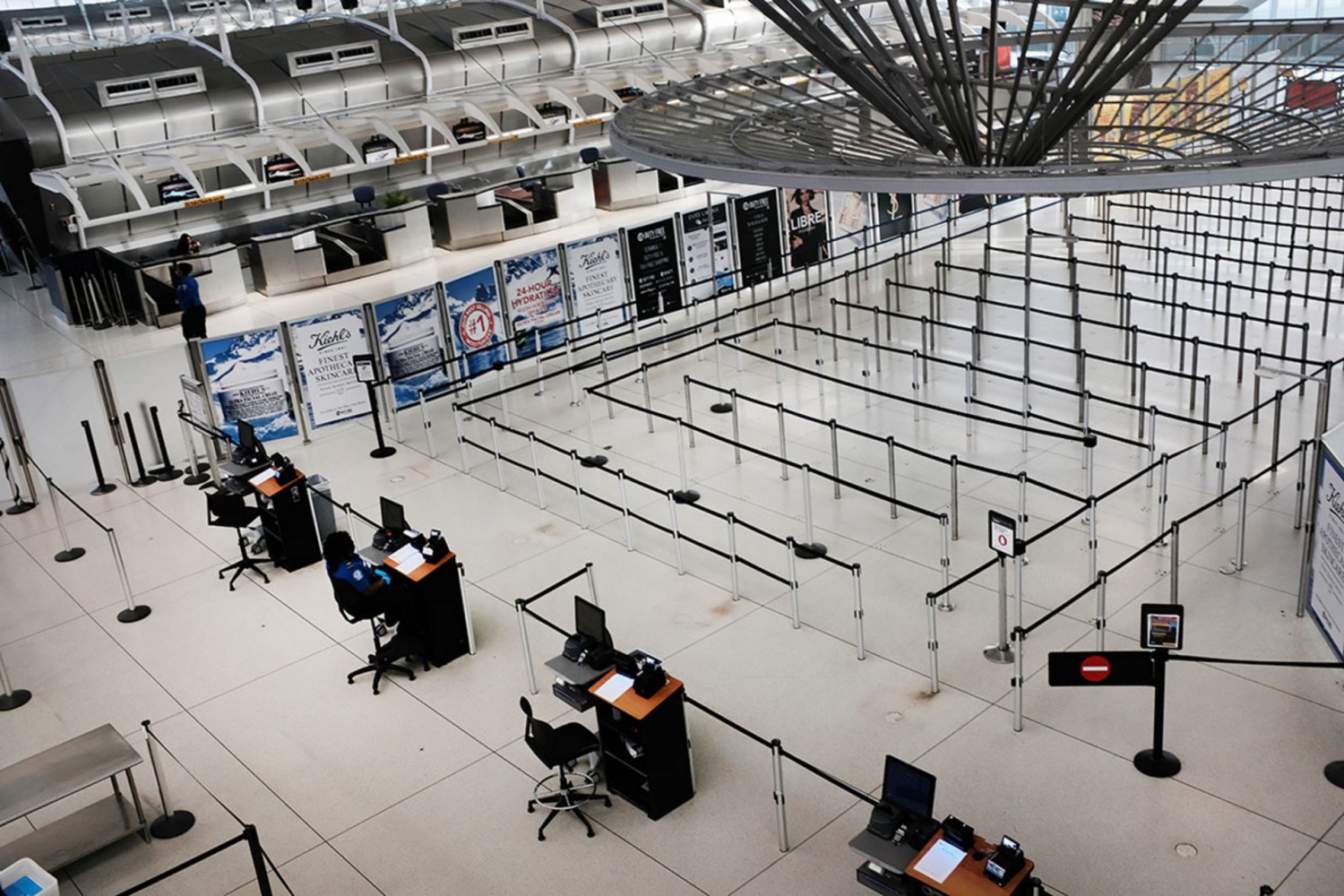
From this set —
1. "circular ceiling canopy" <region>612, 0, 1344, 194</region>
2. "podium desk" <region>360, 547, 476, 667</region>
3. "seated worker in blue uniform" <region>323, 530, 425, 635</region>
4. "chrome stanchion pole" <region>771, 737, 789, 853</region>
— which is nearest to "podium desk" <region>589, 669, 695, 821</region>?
"chrome stanchion pole" <region>771, 737, 789, 853</region>

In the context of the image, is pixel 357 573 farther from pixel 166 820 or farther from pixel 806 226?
pixel 806 226

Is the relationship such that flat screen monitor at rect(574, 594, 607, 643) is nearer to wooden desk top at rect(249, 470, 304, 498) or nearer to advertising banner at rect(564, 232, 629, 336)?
wooden desk top at rect(249, 470, 304, 498)

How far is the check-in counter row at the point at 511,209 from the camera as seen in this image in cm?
2322

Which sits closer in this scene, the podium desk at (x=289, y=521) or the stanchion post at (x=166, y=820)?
the stanchion post at (x=166, y=820)

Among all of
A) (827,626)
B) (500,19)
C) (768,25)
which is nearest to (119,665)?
(827,626)

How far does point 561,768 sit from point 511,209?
16.8 meters

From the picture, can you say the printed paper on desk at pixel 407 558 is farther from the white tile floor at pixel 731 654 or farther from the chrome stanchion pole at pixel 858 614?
the chrome stanchion pole at pixel 858 614

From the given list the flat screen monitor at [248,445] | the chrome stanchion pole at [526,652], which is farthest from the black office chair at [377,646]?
the flat screen monitor at [248,445]

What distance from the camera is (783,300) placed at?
2147 cm

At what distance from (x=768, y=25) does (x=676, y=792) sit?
28.2m

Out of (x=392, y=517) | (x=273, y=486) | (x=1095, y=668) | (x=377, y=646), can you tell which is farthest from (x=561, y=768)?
(x=273, y=486)

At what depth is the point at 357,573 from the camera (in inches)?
441

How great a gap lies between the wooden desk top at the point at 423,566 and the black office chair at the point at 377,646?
1.34ft

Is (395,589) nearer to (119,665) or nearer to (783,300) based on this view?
(119,665)
